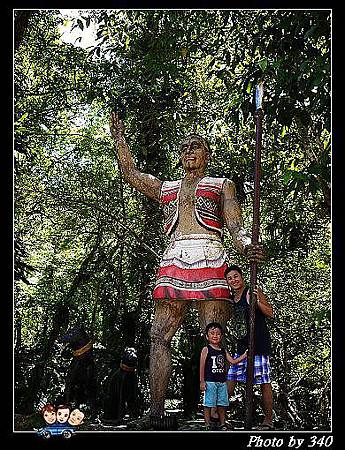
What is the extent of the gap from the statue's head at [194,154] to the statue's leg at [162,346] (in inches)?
34.3

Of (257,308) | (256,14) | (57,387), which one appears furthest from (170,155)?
(257,308)

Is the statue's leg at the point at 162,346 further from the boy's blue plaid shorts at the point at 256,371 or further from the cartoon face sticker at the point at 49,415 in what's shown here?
the cartoon face sticker at the point at 49,415

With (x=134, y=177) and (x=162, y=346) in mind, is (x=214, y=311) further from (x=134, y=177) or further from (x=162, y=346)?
(x=134, y=177)

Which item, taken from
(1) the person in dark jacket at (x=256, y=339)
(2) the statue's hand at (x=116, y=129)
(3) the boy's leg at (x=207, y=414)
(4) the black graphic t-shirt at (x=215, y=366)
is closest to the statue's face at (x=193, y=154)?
(2) the statue's hand at (x=116, y=129)

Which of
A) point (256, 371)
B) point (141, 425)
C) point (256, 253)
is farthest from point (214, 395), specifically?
point (256, 253)

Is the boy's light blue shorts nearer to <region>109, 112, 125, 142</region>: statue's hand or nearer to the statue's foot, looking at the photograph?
the statue's foot

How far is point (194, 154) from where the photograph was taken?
15.3ft

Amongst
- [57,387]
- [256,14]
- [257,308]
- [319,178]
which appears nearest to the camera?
[257,308]

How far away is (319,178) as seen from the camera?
15.9 ft

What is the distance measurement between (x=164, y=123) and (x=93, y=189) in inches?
36.8

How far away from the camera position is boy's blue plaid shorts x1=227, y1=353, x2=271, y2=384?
4.27 meters

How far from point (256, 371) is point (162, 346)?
573 mm

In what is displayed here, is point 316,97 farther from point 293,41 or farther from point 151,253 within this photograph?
point 151,253

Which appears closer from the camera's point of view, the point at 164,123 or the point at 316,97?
the point at 316,97
